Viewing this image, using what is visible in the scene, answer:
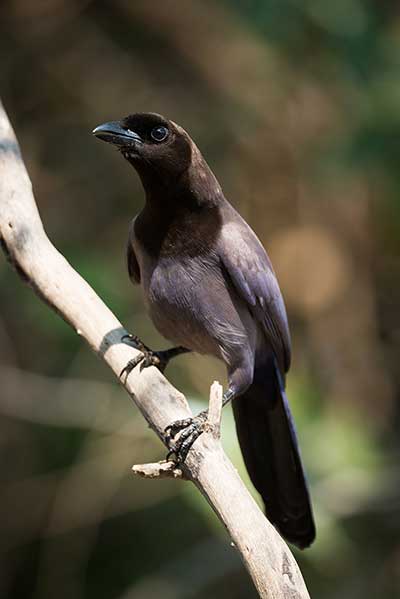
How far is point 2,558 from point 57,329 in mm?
1435

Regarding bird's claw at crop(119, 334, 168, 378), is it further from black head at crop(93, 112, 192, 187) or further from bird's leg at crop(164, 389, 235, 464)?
black head at crop(93, 112, 192, 187)

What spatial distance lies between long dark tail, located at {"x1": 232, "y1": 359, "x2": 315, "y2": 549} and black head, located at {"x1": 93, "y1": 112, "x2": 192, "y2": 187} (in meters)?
0.88

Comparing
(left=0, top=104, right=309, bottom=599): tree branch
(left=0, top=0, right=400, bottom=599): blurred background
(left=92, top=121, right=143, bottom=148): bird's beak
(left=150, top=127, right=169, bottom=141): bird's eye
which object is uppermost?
(left=150, top=127, right=169, bottom=141): bird's eye

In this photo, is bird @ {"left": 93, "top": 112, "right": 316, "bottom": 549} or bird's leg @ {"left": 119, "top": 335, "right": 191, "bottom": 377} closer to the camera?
bird's leg @ {"left": 119, "top": 335, "right": 191, "bottom": 377}

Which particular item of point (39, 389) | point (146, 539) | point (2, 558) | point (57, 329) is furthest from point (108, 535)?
point (57, 329)

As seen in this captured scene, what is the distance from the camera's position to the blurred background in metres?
4.59

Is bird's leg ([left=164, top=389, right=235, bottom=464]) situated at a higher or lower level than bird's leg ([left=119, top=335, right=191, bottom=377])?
higher

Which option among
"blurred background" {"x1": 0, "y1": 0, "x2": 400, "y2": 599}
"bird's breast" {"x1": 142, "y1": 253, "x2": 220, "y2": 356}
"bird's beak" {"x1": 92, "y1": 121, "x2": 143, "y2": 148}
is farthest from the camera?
"blurred background" {"x1": 0, "y1": 0, "x2": 400, "y2": 599}

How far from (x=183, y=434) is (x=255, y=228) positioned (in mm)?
3548

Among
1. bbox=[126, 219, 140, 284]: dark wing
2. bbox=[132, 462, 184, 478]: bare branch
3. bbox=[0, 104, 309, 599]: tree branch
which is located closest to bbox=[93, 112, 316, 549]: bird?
bbox=[126, 219, 140, 284]: dark wing

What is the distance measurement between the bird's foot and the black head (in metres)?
0.94

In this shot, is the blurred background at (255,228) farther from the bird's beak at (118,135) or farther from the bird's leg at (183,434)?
the bird's beak at (118,135)

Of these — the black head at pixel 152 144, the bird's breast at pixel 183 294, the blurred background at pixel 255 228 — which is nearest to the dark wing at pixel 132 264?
the bird's breast at pixel 183 294

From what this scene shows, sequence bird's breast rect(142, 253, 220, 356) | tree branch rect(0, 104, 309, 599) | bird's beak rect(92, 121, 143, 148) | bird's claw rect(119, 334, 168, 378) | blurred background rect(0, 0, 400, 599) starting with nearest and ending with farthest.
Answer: tree branch rect(0, 104, 309, 599) → bird's claw rect(119, 334, 168, 378) → bird's beak rect(92, 121, 143, 148) → bird's breast rect(142, 253, 220, 356) → blurred background rect(0, 0, 400, 599)
